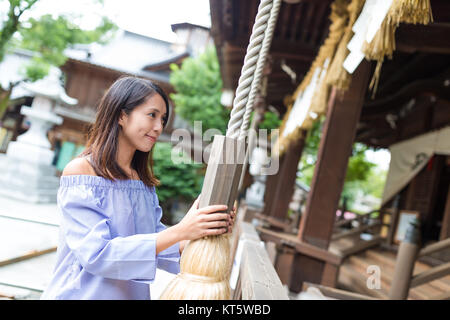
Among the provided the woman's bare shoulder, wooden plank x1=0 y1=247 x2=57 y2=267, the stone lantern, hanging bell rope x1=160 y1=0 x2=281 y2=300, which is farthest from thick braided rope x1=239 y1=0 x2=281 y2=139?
the stone lantern

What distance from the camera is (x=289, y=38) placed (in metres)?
5.44

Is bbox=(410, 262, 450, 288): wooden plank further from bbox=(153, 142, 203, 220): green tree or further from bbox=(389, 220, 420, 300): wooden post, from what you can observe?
bbox=(153, 142, 203, 220): green tree

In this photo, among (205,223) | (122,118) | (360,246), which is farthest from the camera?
(360,246)

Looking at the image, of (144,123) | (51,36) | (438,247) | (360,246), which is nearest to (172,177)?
(360,246)

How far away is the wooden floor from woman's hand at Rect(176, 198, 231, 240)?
11.7 feet

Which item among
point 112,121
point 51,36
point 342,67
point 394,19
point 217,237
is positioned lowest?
point 217,237

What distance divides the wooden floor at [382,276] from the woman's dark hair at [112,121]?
359 cm

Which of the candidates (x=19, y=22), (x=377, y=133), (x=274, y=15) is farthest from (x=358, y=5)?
(x=19, y=22)

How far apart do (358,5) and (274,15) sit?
230 cm

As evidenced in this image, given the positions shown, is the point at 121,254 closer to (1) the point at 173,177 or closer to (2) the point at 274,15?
(2) the point at 274,15

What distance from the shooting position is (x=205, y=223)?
2.79ft

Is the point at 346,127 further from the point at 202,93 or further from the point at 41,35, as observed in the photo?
the point at 41,35

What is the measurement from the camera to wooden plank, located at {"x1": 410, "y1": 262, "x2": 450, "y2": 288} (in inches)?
128

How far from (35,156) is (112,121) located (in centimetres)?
1012
